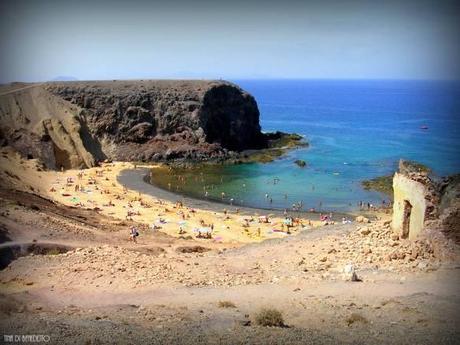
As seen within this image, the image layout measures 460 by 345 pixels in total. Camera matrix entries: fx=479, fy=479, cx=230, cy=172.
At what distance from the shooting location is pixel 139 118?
71.4 metres

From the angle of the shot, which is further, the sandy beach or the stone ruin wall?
the sandy beach

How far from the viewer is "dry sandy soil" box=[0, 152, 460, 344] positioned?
1316cm

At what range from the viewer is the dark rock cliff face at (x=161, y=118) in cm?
6838

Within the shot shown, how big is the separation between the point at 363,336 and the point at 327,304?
130 inches

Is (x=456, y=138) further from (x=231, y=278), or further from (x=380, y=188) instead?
(x=231, y=278)

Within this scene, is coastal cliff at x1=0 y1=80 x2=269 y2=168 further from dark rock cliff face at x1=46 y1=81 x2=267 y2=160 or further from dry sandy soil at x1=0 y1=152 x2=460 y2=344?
dry sandy soil at x1=0 y1=152 x2=460 y2=344

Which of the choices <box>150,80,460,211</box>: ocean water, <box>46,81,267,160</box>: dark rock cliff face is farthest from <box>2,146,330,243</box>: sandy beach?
<box>46,81,267,160</box>: dark rock cliff face

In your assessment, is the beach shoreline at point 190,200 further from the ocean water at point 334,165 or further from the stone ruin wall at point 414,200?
the stone ruin wall at point 414,200

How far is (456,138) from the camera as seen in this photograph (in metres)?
82.7

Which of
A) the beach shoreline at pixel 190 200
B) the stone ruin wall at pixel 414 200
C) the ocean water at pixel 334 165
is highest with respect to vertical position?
the stone ruin wall at pixel 414 200

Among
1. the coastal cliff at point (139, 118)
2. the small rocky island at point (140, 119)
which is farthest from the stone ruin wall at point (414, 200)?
the coastal cliff at point (139, 118)

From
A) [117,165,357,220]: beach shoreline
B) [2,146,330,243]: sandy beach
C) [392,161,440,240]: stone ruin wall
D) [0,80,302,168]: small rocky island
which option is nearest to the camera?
[392,161,440,240]: stone ruin wall

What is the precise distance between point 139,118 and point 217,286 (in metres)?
55.2

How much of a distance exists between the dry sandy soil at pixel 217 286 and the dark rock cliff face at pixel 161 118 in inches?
1497
